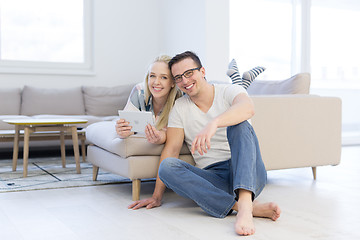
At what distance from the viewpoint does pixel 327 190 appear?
292 centimetres

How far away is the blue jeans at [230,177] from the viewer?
202cm

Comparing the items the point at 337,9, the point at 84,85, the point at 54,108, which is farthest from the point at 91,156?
the point at 337,9

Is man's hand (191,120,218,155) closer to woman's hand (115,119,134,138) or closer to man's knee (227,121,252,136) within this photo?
man's knee (227,121,252,136)

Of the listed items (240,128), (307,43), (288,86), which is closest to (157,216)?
(240,128)

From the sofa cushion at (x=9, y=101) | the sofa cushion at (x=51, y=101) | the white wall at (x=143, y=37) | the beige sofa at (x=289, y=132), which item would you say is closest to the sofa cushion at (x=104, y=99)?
the sofa cushion at (x=51, y=101)

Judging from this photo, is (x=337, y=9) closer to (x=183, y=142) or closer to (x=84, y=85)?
(x=84, y=85)

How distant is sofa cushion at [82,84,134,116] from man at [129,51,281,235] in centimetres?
316

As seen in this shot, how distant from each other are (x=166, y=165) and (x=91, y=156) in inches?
42.1

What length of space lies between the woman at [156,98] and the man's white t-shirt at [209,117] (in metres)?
0.10

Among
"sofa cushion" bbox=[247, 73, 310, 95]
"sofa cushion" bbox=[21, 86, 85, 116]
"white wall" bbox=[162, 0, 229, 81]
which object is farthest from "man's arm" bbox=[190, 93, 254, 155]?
"sofa cushion" bbox=[21, 86, 85, 116]

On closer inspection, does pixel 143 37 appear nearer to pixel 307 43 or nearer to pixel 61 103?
pixel 61 103

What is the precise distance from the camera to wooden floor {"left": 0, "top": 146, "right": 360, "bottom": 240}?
1.89 metres

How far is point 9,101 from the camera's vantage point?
501 cm

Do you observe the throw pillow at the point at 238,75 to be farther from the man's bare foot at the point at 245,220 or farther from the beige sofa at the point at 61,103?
the beige sofa at the point at 61,103
